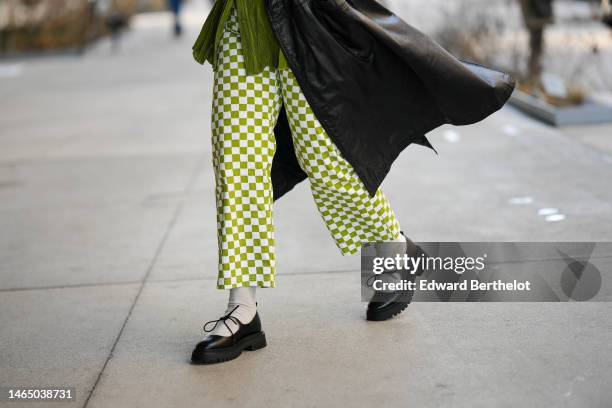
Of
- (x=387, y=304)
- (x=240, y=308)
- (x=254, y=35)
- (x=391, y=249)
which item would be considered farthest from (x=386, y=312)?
(x=254, y=35)

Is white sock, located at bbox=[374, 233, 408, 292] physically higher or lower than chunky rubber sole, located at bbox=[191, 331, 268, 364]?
higher

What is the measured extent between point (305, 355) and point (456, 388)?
0.60 m

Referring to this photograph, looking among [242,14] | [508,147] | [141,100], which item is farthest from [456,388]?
[141,100]

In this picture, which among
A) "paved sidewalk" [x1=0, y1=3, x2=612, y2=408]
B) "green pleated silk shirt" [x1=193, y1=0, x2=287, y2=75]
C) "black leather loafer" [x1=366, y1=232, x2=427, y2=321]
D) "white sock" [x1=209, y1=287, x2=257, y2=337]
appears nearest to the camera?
"paved sidewalk" [x1=0, y1=3, x2=612, y2=408]

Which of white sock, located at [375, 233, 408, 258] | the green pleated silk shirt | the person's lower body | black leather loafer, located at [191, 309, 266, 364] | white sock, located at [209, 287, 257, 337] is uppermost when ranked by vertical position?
the green pleated silk shirt

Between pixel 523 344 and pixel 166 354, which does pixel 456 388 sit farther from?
pixel 166 354

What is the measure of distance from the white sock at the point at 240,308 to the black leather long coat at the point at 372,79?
57 cm

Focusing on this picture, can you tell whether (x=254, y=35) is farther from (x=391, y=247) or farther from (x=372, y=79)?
(x=391, y=247)

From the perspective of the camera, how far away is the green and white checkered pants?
3.24 meters

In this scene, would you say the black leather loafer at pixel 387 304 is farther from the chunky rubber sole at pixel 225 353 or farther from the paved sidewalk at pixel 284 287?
the chunky rubber sole at pixel 225 353

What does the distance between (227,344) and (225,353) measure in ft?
0.10

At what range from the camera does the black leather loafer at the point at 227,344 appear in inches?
130

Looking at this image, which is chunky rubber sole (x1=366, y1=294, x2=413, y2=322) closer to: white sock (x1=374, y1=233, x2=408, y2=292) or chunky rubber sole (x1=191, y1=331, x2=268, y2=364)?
white sock (x1=374, y1=233, x2=408, y2=292)

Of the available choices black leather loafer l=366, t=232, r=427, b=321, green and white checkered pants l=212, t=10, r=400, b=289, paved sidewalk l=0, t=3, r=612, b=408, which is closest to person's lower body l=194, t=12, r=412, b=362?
green and white checkered pants l=212, t=10, r=400, b=289
